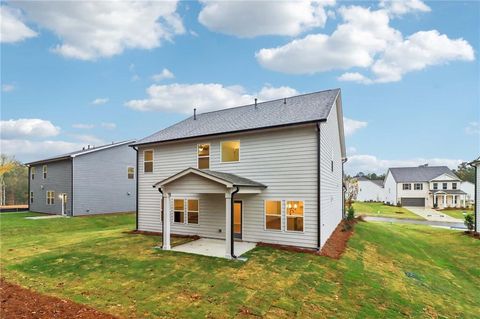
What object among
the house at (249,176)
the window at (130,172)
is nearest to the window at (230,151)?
the house at (249,176)

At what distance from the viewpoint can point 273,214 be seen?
11.8 meters

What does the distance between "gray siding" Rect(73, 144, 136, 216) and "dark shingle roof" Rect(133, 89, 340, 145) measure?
39.1 ft

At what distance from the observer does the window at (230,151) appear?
1298 cm

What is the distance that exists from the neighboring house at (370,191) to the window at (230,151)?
5365cm

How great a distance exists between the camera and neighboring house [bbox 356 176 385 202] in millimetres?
57622

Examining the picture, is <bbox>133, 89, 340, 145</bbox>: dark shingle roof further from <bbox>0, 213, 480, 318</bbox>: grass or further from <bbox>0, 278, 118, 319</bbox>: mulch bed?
<bbox>0, 278, 118, 319</bbox>: mulch bed

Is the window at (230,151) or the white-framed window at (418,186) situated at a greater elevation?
the window at (230,151)

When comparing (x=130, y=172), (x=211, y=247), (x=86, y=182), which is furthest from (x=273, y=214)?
(x=130, y=172)

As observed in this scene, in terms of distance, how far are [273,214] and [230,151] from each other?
384cm

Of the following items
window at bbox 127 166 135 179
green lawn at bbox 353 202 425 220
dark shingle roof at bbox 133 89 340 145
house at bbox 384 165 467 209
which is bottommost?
green lawn at bbox 353 202 425 220

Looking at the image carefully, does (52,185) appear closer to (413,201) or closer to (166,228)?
(166,228)

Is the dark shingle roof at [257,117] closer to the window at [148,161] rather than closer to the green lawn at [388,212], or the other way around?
the window at [148,161]

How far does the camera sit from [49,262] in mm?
9555

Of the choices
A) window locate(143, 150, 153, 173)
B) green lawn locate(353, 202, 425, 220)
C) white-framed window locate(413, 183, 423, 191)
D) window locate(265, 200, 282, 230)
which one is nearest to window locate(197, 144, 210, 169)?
window locate(143, 150, 153, 173)
